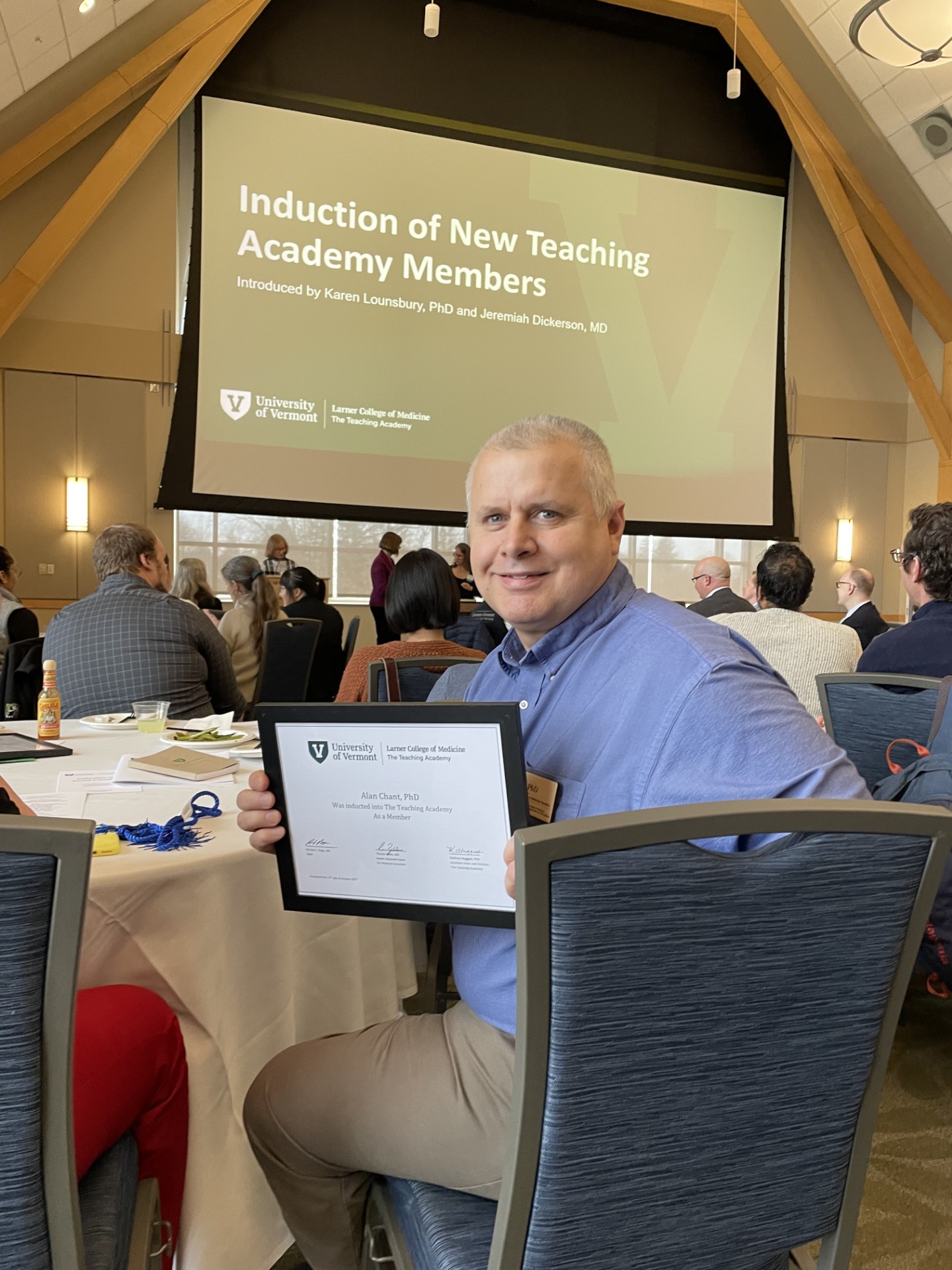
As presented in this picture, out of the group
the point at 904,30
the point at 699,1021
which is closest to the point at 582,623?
the point at 699,1021

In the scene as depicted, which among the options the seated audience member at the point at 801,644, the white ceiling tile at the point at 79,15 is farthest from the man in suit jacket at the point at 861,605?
the white ceiling tile at the point at 79,15

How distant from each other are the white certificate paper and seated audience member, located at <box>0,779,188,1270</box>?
0.28 metres

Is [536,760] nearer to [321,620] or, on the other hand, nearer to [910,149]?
[321,620]

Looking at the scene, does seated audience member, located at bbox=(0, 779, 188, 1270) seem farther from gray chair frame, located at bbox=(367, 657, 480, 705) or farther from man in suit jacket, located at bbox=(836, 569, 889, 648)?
man in suit jacket, located at bbox=(836, 569, 889, 648)

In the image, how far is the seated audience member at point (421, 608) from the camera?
116 inches

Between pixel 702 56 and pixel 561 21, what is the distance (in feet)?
5.12

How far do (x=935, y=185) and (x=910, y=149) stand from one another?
42cm

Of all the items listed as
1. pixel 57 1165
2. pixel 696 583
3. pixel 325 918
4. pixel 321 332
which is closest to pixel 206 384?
pixel 321 332

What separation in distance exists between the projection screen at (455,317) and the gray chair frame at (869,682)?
640 cm

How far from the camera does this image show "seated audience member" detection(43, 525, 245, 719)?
290cm

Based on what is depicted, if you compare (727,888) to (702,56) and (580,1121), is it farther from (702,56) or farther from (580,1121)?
(702,56)

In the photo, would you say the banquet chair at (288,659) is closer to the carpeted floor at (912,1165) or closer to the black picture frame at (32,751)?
the black picture frame at (32,751)

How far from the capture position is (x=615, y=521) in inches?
53.9

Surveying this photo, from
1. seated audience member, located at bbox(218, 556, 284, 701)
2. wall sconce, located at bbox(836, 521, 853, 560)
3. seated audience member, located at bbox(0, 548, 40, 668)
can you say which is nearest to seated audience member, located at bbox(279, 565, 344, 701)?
seated audience member, located at bbox(218, 556, 284, 701)
